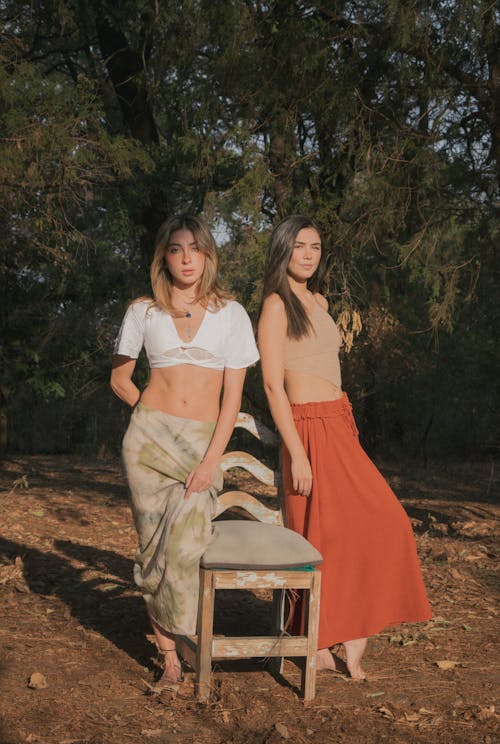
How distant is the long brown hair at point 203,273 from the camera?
13.2ft

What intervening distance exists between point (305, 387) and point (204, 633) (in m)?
1.23

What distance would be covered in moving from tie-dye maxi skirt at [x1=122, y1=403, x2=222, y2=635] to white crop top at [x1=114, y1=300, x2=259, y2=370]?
0.83ft

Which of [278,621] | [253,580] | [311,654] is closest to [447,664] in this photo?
[278,621]

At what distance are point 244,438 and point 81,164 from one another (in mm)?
10981

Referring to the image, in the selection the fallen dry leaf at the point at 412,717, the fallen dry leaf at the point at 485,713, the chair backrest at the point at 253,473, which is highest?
the chair backrest at the point at 253,473

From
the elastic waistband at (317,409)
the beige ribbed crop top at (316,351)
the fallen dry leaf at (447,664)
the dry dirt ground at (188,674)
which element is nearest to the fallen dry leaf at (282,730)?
the dry dirt ground at (188,674)

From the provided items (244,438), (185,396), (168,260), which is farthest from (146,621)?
(244,438)

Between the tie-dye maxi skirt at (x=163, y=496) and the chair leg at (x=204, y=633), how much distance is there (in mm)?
62

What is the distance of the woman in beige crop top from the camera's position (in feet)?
13.8

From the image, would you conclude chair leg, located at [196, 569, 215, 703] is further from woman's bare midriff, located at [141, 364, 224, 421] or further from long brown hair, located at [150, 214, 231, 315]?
long brown hair, located at [150, 214, 231, 315]

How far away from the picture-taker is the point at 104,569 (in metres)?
6.58

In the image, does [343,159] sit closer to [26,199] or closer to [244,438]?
[26,199]

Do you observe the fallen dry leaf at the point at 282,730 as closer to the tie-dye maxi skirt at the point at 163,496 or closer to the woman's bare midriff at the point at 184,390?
the tie-dye maxi skirt at the point at 163,496

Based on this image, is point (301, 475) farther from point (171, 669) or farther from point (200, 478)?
point (171, 669)
